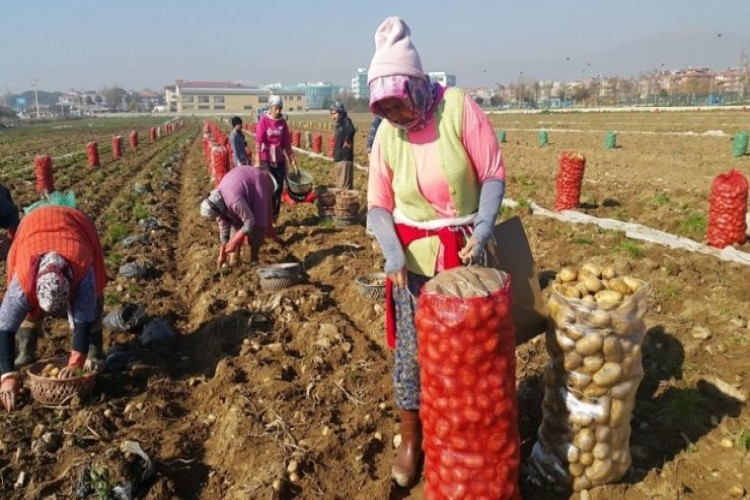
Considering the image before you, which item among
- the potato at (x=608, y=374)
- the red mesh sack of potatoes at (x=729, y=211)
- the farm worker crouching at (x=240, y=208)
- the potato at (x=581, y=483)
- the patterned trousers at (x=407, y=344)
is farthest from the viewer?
the farm worker crouching at (x=240, y=208)

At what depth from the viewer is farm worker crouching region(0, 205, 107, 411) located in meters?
3.89

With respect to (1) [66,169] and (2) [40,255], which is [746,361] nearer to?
(2) [40,255]

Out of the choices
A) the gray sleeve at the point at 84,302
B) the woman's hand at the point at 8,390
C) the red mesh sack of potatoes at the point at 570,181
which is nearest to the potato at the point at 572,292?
the gray sleeve at the point at 84,302

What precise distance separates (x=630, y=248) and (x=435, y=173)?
176 inches

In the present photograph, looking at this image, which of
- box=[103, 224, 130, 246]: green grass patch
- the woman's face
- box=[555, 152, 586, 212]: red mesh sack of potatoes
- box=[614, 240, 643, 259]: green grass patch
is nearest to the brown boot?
the woman's face

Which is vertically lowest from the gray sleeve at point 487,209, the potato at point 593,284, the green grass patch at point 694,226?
the green grass patch at point 694,226

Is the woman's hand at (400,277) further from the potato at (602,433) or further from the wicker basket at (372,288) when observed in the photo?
the wicker basket at (372,288)

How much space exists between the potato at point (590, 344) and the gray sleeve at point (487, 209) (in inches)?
24.3

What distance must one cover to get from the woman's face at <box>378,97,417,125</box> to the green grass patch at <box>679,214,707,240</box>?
5725 mm

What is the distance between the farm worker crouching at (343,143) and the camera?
34.1 feet

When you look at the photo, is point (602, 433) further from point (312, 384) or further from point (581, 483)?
point (312, 384)

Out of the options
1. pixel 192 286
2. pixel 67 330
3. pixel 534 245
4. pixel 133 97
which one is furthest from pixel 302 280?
pixel 133 97

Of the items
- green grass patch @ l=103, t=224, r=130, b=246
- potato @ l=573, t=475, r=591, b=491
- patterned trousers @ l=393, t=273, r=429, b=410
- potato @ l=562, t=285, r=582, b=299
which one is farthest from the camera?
green grass patch @ l=103, t=224, r=130, b=246

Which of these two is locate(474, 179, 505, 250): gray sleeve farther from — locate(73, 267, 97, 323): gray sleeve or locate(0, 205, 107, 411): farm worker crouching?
locate(73, 267, 97, 323): gray sleeve
